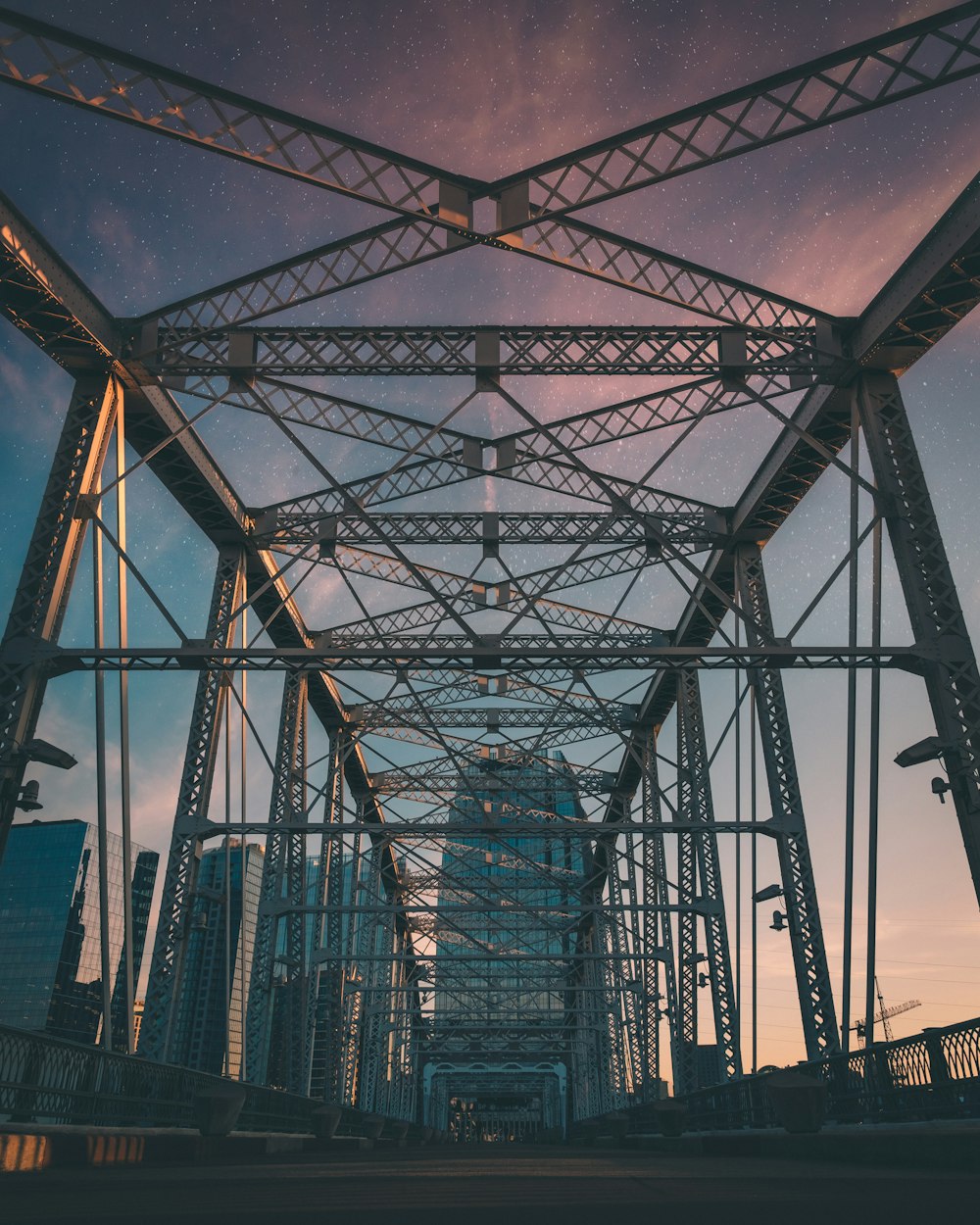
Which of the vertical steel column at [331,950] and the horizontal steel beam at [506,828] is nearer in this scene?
the horizontal steel beam at [506,828]

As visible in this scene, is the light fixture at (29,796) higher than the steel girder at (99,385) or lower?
lower

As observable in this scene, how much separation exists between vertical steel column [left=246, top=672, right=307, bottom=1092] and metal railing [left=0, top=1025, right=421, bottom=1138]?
25.6 feet

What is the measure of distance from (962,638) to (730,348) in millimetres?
6913

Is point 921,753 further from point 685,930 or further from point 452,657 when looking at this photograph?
point 685,930

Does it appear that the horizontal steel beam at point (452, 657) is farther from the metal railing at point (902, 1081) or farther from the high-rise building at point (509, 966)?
the high-rise building at point (509, 966)

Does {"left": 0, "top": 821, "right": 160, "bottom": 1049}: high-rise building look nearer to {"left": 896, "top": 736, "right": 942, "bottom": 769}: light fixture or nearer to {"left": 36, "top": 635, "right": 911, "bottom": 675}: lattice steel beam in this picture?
{"left": 36, "top": 635, "right": 911, "bottom": 675}: lattice steel beam

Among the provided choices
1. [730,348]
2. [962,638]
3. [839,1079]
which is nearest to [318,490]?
[730,348]

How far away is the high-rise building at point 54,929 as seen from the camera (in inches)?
5458

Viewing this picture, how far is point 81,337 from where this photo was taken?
18.7 metres

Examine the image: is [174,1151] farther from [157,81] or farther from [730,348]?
[730,348]

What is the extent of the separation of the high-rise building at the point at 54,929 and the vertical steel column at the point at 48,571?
130663 millimetres

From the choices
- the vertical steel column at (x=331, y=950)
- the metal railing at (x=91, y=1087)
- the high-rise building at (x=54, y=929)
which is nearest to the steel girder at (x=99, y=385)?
the metal railing at (x=91, y=1087)

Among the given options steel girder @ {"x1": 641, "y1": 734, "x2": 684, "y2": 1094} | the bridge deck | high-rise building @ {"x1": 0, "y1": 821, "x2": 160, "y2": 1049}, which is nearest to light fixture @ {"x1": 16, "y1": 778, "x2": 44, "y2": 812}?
Answer: the bridge deck

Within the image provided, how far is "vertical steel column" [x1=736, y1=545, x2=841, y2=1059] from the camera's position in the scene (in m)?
20.9
